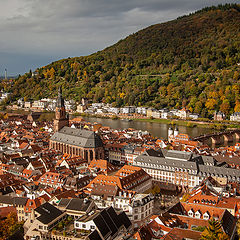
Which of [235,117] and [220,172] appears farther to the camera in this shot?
[235,117]

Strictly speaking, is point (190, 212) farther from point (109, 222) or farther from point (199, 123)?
point (199, 123)

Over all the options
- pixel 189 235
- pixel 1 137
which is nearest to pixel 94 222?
pixel 189 235

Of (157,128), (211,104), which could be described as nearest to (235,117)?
(211,104)

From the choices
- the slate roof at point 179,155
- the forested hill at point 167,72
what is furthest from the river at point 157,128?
the slate roof at point 179,155

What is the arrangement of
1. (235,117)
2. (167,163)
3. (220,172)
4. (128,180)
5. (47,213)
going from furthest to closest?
(235,117), (167,163), (220,172), (128,180), (47,213)

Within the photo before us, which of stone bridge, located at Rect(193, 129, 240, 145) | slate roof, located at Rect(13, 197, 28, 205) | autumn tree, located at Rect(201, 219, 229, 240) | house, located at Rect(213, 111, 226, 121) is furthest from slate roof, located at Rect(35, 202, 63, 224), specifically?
house, located at Rect(213, 111, 226, 121)
